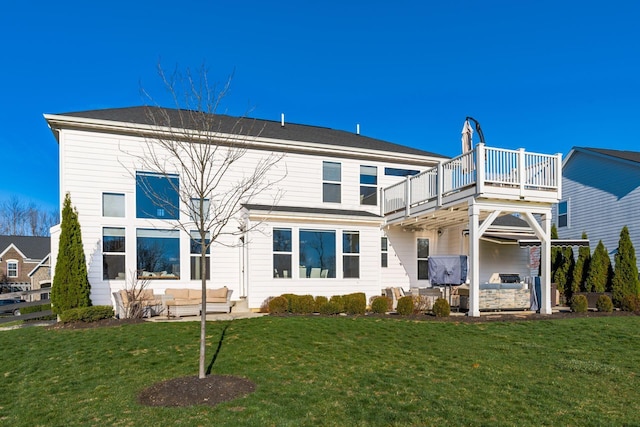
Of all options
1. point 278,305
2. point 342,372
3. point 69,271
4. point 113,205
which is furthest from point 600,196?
point 69,271

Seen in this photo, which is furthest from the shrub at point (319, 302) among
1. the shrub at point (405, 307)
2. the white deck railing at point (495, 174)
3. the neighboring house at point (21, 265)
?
the neighboring house at point (21, 265)

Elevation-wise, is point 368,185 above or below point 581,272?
above

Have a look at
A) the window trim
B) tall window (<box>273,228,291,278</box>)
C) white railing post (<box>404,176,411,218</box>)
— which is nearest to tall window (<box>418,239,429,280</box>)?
white railing post (<box>404,176,411,218</box>)

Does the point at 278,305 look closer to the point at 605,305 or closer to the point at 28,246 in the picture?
the point at 605,305

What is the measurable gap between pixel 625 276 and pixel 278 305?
481 inches

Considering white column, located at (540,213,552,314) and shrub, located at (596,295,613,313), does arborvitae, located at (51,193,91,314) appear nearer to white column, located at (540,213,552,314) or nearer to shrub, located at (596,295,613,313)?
white column, located at (540,213,552,314)

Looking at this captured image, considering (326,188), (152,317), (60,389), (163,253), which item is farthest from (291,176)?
(60,389)

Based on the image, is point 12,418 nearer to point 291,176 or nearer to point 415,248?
point 291,176

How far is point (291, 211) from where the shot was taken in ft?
46.5

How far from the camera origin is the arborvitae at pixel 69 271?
39.2 ft

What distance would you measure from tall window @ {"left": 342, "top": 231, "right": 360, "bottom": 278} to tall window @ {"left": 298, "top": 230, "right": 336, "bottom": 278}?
363 mm

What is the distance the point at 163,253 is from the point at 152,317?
232 cm

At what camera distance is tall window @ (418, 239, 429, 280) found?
17062 mm

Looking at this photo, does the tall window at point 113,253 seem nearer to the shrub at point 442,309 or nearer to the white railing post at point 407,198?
the white railing post at point 407,198
